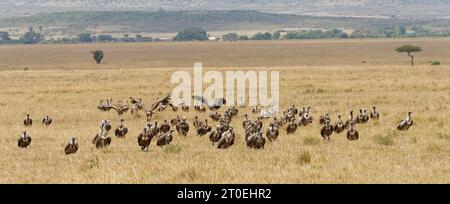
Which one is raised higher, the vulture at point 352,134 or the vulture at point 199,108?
the vulture at point 352,134

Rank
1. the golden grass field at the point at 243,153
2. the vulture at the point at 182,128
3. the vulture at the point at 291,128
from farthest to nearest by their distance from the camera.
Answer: the vulture at the point at 182,128 → the vulture at the point at 291,128 → the golden grass field at the point at 243,153

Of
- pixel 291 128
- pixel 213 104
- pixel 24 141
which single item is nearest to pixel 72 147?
pixel 24 141

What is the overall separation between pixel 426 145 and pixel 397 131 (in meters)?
3.16

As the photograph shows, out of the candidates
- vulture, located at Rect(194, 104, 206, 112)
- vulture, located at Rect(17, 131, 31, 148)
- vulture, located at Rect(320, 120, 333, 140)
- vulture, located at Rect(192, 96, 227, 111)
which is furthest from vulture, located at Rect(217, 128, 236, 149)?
vulture, located at Rect(192, 96, 227, 111)

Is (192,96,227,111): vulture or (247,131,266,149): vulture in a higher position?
(247,131,266,149): vulture

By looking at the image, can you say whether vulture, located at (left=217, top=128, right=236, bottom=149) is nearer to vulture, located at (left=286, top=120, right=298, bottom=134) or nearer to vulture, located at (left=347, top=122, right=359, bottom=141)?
vulture, located at (left=347, top=122, right=359, bottom=141)

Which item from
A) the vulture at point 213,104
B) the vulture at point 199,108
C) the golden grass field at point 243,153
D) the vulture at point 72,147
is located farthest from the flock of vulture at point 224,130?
the vulture at point 213,104

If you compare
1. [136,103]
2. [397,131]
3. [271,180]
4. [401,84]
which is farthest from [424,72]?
[271,180]

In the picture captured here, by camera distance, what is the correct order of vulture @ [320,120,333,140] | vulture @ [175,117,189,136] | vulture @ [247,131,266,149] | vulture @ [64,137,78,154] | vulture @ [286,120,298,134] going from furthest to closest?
1. vulture @ [175,117,189,136]
2. vulture @ [286,120,298,134]
3. vulture @ [320,120,333,140]
4. vulture @ [247,131,266,149]
5. vulture @ [64,137,78,154]

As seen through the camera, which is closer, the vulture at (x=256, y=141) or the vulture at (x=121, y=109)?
the vulture at (x=256, y=141)

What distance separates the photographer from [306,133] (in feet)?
75.8

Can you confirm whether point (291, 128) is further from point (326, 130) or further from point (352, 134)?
point (352, 134)

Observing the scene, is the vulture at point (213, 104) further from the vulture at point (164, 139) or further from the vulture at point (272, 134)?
the vulture at point (164, 139)
